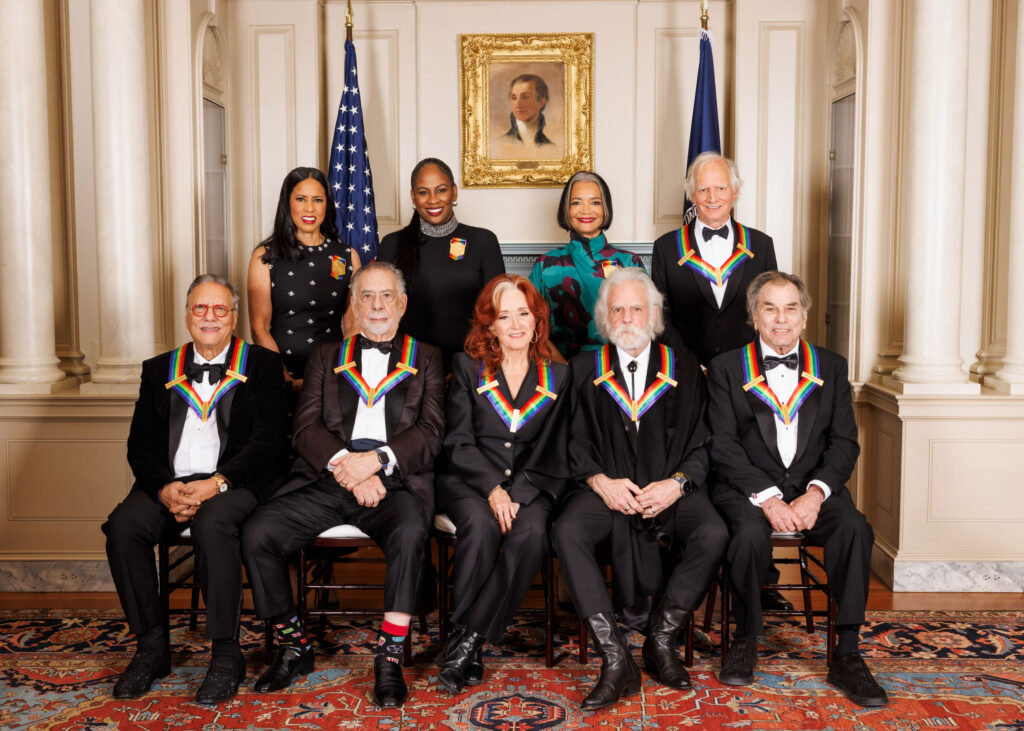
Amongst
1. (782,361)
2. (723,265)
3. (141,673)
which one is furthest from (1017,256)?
(141,673)

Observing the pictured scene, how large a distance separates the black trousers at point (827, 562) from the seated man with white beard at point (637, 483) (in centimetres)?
8

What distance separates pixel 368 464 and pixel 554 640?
1.03m

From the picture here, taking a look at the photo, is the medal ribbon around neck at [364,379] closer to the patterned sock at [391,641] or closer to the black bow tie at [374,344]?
the black bow tie at [374,344]

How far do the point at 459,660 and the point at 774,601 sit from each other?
1568 millimetres

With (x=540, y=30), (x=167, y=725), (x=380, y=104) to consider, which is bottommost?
(x=167, y=725)

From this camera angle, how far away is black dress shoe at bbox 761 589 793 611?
13.8 ft

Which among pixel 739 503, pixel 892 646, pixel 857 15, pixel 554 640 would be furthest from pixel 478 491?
pixel 857 15

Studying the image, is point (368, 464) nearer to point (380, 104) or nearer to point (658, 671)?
point (658, 671)

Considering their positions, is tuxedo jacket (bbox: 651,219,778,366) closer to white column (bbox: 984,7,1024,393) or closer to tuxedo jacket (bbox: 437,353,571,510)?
tuxedo jacket (bbox: 437,353,571,510)

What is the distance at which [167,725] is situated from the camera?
317 centimetres

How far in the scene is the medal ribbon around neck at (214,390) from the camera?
3.75 m

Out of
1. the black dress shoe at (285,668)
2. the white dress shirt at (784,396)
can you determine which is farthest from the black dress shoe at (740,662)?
the black dress shoe at (285,668)

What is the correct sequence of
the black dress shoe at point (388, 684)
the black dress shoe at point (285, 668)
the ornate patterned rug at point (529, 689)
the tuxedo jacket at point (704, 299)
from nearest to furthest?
the ornate patterned rug at point (529, 689)
the black dress shoe at point (388, 684)
the black dress shoe at point (285, 668)
the tuxedo jacket at point (704, 299)

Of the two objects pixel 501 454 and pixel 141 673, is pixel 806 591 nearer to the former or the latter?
pixel 501 454
